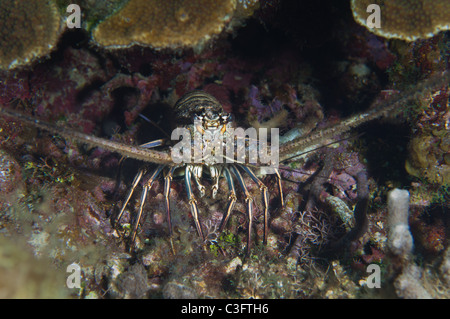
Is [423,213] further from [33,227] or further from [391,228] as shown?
[33,227]

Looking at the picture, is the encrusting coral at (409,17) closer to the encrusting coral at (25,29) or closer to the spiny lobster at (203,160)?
the spiny lobster at (203,160)

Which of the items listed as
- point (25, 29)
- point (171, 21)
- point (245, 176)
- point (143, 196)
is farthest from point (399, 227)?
point (25, 29)

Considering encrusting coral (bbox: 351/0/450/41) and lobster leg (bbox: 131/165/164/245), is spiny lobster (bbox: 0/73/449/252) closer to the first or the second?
lobster leg (bbox: 131/165/164/245)

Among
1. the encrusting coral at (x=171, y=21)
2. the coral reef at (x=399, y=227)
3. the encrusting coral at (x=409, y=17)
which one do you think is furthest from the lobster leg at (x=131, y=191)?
the encrusting coral at (x=409, y=17)

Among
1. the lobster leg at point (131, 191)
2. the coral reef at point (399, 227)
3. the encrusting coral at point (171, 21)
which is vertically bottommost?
the coral reef at point (399, 227)

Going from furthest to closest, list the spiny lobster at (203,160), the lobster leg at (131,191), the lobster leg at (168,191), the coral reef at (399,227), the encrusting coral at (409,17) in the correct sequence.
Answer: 1. the lobster leg at (131,191)
2. the lobster leg at (168,191)
3. the encrusting coral at (409,17)
4. the spiny lobster at (203,160)
5. the coral reef at (399,227)

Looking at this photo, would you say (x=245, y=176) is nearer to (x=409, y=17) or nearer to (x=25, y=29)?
(x=409, y=17)
